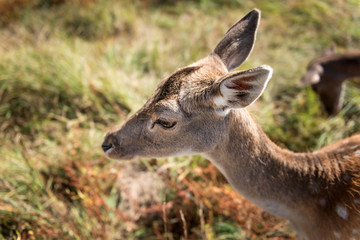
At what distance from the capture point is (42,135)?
162 inches

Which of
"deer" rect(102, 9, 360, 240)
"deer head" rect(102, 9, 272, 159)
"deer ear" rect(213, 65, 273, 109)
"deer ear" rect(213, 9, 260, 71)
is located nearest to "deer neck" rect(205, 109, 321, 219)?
"deer" rect(102, 9, 360, 240)

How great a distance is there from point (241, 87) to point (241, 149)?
1.60 feet

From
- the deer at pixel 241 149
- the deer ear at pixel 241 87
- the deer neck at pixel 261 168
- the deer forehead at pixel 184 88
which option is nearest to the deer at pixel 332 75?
the deer at pixel 241 149

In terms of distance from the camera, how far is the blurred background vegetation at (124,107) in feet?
11.0

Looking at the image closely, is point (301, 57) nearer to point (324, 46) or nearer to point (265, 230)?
point (324, 46)

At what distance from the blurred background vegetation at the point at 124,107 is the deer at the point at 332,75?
0.39ft

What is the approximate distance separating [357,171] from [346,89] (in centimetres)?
250

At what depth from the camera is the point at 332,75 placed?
4.21m

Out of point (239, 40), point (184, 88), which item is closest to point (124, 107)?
point (239, 40)

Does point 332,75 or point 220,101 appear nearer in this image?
point 220,101

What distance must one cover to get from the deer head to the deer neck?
0.11m

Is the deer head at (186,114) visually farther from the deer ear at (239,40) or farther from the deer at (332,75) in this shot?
the deer at (332,75)

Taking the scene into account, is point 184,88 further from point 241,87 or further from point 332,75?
point 332,75

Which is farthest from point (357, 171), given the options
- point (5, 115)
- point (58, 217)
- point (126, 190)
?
point (5, 115)
